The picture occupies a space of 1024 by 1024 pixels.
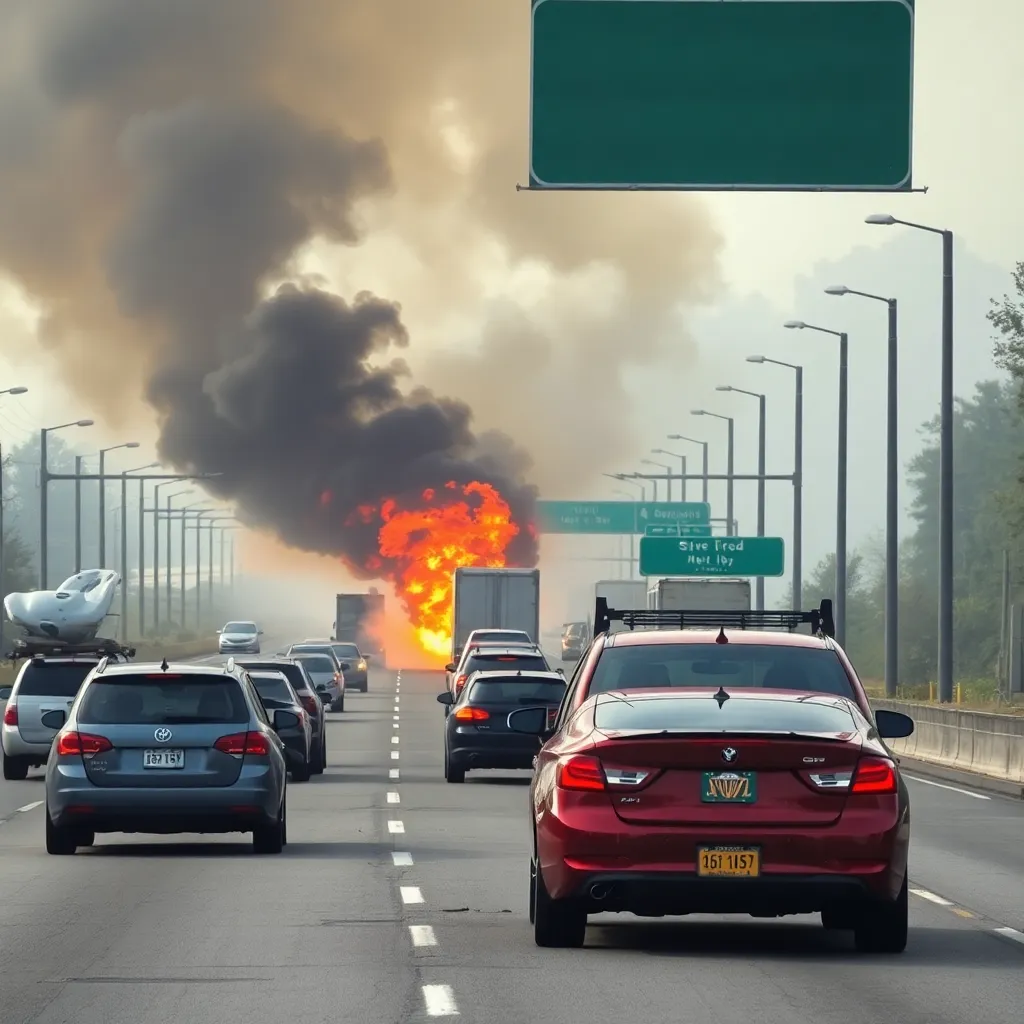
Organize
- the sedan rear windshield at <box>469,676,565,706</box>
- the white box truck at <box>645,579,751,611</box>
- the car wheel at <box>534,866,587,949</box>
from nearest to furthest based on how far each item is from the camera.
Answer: the car wheel at <box>534,866,587,949</box> → the sedan rear windshield at <box>469,676,565,706</box> → the white box truck at <box>645,579,751,611</box>

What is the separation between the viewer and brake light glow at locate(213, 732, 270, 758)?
1983 centimetres

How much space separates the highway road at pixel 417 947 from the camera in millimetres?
10797

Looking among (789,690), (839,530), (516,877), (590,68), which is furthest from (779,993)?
(839,530)

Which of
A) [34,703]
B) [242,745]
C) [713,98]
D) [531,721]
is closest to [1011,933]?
[531,721]

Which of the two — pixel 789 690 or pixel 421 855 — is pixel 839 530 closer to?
pixel 421 855

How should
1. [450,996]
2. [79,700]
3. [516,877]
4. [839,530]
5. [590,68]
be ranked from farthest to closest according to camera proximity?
1. [839,530]
2. [590,68]
3. [79,700]
4. [516,877]
5. [450,996]

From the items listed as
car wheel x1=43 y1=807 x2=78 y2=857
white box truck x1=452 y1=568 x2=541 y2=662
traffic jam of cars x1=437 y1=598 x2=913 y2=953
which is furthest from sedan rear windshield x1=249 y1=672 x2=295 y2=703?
white box truck x1=452 y1=568 x2=541 y2=662

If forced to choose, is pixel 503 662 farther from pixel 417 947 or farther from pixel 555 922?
pixel 555 922

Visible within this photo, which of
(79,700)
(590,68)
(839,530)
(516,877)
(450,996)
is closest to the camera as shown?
(450,996)

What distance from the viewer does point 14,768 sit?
32.0 m

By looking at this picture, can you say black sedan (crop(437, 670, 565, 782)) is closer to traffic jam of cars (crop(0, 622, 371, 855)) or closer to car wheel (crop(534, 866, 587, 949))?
traffic jam of cars (crop(0, 622, 371, 855))

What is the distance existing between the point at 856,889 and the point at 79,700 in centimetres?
955

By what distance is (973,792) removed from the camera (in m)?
31.8

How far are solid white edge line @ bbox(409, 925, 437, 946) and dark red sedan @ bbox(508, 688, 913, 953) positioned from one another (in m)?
1.55
